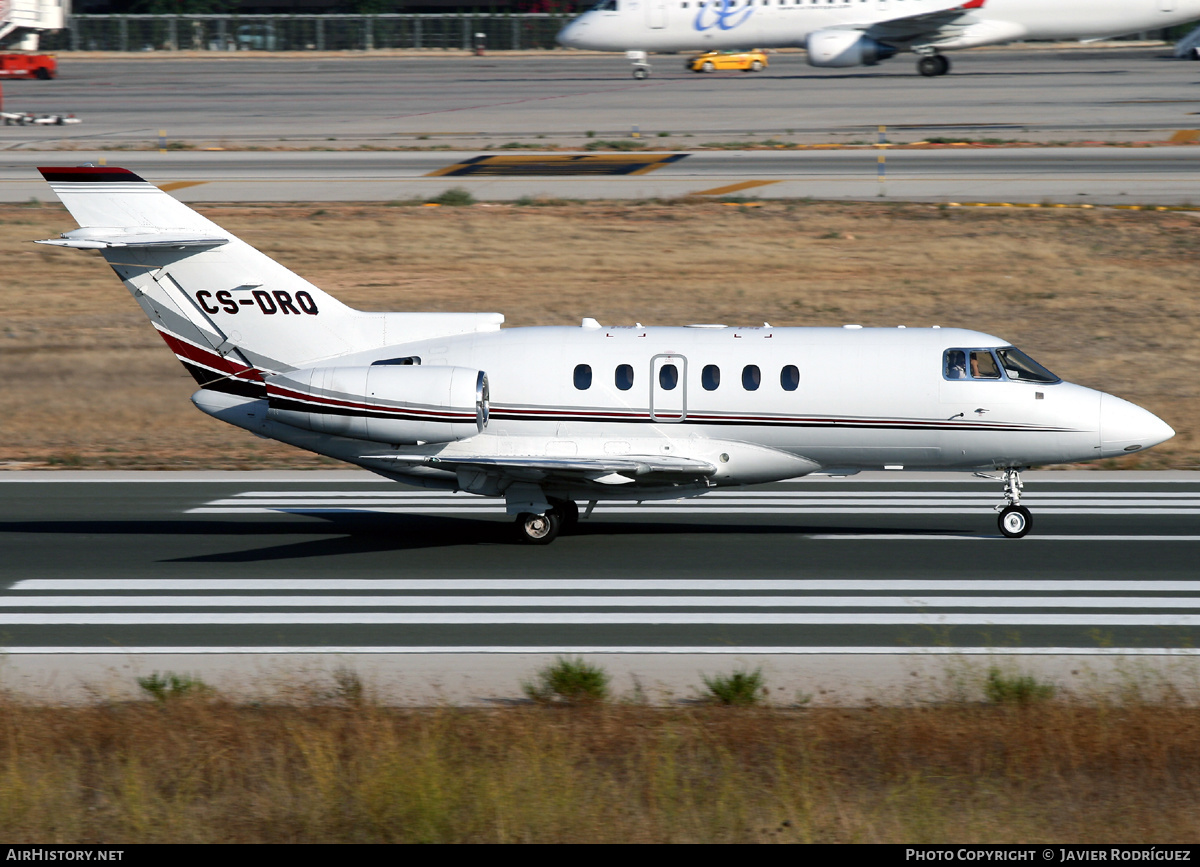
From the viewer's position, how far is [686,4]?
7300 centimetres

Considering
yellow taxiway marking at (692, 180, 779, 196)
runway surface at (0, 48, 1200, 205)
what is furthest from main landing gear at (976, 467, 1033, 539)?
yellow taxiway marking at (692, 180, 779, 196)

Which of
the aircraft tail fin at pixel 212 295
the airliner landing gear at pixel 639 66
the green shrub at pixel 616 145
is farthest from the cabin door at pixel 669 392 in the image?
the airliner landing gear at pixel 639 66

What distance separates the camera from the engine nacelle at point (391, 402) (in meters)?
17.8

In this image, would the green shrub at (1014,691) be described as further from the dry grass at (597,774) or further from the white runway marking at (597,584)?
the white runway marking at (597,584)

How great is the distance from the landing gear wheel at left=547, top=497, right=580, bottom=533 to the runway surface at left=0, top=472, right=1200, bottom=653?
233 mm

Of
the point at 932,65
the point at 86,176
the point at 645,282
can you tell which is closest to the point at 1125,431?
the point at 86,176

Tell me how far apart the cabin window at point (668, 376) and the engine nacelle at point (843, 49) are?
185 feet

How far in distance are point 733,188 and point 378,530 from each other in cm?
2469

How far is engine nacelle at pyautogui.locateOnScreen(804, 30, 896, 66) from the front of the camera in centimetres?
7000

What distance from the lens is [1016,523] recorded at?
18.8m

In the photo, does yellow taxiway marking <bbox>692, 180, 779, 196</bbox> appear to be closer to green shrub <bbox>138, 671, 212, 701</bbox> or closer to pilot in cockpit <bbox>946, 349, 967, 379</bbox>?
pilot in cockpit <bbox>946, 349, 967, 379</bbox>
